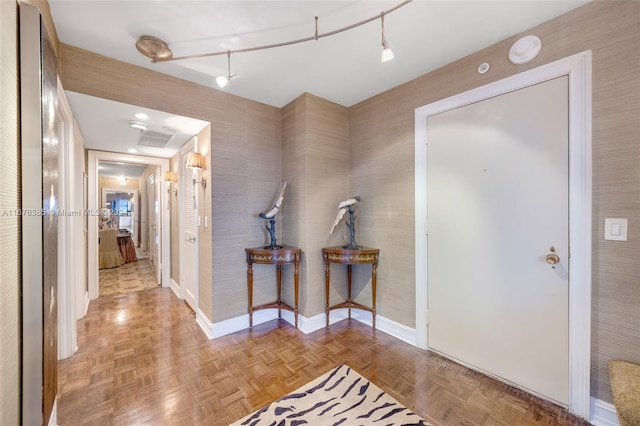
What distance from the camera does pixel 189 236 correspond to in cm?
326

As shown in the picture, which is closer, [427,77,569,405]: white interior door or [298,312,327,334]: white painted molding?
[427,77,569,405]: white interior door

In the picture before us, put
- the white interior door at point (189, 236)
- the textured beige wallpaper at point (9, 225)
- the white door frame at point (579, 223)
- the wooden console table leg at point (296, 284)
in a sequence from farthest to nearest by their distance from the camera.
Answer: the white interior door at point (189, 236)
the wooden console table leg at point (296, 284)
the white door frame at point (579, 223)
the textured beige wallpaper at point (9, 225)

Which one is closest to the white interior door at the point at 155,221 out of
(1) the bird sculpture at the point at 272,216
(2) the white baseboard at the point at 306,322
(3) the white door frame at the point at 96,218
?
(3) the white door frame at the point at 96,218

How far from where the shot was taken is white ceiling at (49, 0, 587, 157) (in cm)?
155

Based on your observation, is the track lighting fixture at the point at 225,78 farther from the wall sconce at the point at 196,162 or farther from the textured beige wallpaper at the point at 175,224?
the textured beige wallpaper at the point at 175,224

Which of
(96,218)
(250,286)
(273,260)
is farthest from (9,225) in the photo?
(96,218)

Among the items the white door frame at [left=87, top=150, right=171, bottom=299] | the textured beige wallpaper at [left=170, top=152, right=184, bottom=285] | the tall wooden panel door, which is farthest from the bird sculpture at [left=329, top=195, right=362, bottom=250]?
the white door frame at [left=87, top=150, right=171, bottom=299]

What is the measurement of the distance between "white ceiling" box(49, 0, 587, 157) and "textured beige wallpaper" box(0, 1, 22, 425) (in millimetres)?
858

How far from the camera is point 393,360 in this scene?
219cm

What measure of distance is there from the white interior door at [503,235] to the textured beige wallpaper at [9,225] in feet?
8.51

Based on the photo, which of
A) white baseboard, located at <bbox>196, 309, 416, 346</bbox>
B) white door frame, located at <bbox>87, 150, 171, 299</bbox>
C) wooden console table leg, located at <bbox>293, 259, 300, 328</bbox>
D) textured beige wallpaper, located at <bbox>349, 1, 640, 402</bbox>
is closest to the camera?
textured beige wallpaper, located at <bbox>349, 1, 640, 402</bbox>

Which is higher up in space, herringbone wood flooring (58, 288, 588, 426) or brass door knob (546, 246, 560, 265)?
brass door knob (546, 246, 560, 265)

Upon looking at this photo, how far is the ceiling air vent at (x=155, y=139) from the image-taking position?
116 inches

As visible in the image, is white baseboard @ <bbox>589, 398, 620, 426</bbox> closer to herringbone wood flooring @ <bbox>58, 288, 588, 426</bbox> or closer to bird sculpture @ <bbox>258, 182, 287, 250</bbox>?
herringbone wood flooring @ <bbox>58, 288, 588, 426</bbox>
